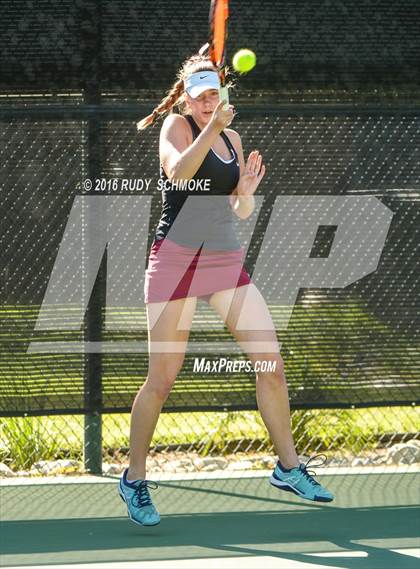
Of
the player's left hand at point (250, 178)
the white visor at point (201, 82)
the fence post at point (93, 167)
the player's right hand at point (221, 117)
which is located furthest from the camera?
the fence post at point (93, 167)

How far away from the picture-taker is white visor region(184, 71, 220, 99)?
188 inches

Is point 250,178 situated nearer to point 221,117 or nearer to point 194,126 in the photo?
point 194,126

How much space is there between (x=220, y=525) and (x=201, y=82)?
6.50 feet

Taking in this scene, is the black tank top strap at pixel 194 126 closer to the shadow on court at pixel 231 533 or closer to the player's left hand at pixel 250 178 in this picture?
the player's left hand at pixel 250 178

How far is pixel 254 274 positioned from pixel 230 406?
690 mm

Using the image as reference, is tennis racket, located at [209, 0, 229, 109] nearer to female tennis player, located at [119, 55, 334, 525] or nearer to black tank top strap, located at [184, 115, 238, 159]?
female tennis player, located at [119, 55, 334, 525]

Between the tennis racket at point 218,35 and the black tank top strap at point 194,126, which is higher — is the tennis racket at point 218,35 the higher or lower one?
the higher one

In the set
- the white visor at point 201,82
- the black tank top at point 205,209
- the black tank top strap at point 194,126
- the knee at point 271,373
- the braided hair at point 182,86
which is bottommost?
the knee at point 271,373

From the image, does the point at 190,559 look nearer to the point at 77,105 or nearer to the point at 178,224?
the point at 178,224

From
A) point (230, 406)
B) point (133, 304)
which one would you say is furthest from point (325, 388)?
point (133, 304)

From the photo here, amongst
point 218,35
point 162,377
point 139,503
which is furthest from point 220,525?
point 218,35

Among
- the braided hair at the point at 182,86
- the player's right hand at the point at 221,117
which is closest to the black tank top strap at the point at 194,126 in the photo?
the braided hair at the point at 182,86

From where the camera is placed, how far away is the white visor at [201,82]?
477cm

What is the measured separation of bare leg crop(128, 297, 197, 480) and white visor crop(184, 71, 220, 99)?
81 centimetres
